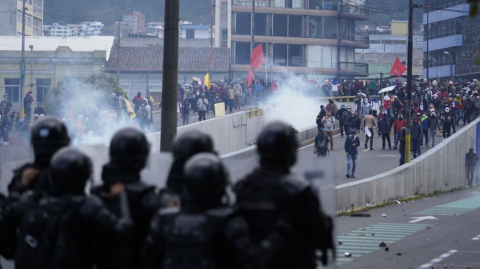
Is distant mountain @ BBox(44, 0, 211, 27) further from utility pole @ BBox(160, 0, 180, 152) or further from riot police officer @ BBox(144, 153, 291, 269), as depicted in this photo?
riot police officer @ BBox(144, 153, 291, 269)

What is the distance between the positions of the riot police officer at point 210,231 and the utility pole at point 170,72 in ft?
22.8

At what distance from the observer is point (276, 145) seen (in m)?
4.50

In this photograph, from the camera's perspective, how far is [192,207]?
4309 millimetres

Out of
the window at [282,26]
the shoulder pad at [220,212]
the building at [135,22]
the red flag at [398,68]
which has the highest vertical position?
the building at [135,22]

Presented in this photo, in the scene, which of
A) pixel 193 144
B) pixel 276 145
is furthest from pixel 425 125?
pixel 276 145

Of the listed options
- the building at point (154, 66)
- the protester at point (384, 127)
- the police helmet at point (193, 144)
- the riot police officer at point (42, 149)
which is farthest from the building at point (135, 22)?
the police helmet at point (193, 144)

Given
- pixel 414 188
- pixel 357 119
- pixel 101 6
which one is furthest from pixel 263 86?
pixel 101 6

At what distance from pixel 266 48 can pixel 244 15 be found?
3.60m

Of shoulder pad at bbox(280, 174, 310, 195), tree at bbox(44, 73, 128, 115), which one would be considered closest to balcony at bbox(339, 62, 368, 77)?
tree at bbox(44, 73, 128, 115)

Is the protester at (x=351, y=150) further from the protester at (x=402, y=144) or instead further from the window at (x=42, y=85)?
the window at (x=42, y=85)

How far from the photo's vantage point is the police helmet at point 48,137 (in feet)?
17.6

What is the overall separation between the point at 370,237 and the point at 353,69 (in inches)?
2559

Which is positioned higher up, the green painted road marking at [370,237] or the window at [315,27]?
the window at [315,27]

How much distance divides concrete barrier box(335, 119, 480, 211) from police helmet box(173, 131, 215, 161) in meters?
14.9
